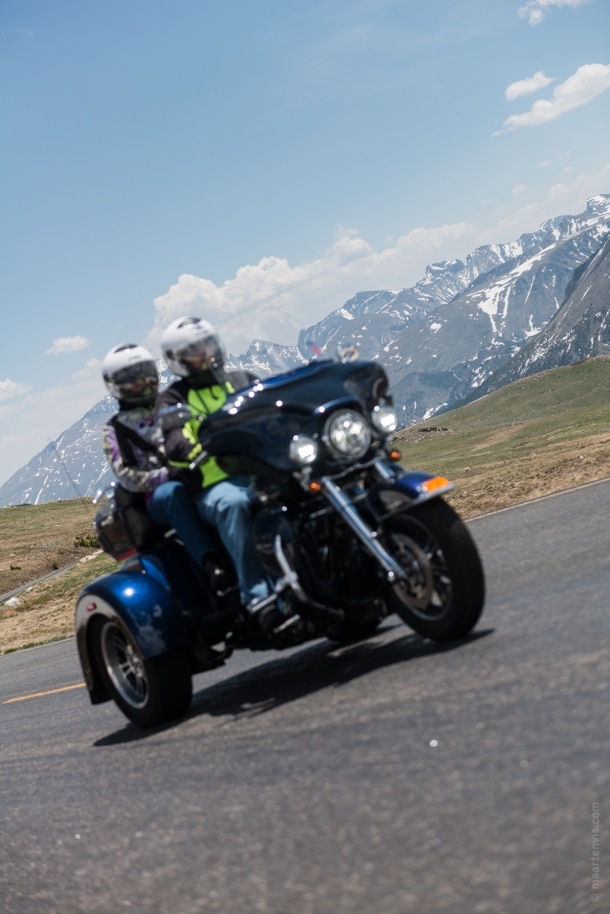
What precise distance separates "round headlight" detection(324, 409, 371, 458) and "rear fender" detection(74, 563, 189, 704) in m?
1.68

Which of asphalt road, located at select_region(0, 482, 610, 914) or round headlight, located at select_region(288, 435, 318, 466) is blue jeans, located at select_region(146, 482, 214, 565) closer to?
asphalt road, located at select_region(0, 482, 610, 914)

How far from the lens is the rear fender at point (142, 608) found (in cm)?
642

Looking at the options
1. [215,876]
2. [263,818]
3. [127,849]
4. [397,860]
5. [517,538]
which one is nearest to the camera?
[397,860]

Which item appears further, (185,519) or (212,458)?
(185,519)

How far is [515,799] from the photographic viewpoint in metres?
3.29

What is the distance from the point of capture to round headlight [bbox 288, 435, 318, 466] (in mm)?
5453

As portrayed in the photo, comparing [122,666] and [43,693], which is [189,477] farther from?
[43,693]

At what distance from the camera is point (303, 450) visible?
546 centimetres

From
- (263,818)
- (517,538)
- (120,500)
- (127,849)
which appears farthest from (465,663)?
(517,538)

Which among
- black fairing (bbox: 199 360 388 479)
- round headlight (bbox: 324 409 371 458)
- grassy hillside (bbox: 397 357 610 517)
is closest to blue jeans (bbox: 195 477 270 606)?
black fairing (bbox: 199 360 388 479)

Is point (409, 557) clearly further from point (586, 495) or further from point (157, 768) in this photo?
point (586, 495)

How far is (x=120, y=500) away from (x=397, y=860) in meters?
4.10

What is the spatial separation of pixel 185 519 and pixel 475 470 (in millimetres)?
34407

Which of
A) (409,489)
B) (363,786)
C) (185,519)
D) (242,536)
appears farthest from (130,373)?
(363,786)
